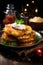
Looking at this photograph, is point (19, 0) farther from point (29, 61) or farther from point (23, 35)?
point (29, 61)

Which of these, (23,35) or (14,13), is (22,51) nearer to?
(23,35)

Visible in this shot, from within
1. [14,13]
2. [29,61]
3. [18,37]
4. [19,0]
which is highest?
[19,0]

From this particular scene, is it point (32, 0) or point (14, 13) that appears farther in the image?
point (32, 0)

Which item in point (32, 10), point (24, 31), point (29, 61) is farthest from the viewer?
point (32, 10)

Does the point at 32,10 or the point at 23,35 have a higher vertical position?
the point at 32,10

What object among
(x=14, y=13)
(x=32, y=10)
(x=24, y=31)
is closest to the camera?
(x=24, y=31)

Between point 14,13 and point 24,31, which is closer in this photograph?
point 24,31

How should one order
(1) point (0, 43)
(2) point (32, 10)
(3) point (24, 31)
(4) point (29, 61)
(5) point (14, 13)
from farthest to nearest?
1. (2) point (32, 10)
2. (5) point (14, 13)
3. (3) point (24, 31)
4. (1) point (0, 43)
5. (4) point (29, 61)

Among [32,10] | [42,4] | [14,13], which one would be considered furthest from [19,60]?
[42,4]

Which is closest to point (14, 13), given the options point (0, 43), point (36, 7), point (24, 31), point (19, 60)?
point (24, 31)
